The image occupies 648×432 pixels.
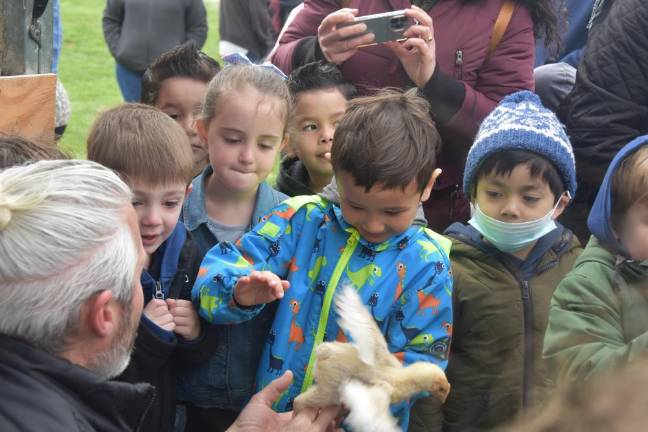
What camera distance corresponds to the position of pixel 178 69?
3688mm

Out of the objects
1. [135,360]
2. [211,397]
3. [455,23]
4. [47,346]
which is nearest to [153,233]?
[135,360]

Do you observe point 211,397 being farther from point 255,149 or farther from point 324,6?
point 324,6

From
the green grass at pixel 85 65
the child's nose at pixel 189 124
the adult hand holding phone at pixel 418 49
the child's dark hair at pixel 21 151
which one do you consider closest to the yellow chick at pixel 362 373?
the child's dark hair at pixel 21 151

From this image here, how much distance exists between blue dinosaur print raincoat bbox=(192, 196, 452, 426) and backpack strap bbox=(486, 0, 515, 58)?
3.37ft

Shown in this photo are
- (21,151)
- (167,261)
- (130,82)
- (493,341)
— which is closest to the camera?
(21,151)

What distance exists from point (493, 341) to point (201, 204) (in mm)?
1132

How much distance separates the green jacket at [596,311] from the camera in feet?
8.18

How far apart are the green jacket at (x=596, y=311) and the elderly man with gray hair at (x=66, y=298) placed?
1.28 metres

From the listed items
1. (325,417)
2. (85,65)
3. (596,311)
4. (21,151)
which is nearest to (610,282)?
(596,311)

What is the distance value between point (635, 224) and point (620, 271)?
0.53 ft

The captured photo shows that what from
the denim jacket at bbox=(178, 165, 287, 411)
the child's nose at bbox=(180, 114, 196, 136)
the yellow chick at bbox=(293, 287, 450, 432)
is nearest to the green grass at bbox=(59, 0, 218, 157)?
the child's nose at bbox=(180, 114, 196, 136)

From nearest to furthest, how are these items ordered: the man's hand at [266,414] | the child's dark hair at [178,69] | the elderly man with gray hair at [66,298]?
the elderly man with gray hair at [66,298], the man's hand at [266,414], the child's dark hair at [178,69]

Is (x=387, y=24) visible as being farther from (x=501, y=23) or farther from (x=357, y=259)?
(x=357, y=259)

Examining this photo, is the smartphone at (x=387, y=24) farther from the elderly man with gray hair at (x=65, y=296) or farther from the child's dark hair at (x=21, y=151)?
the elderly man with gray hair at (x=65, y=296)
